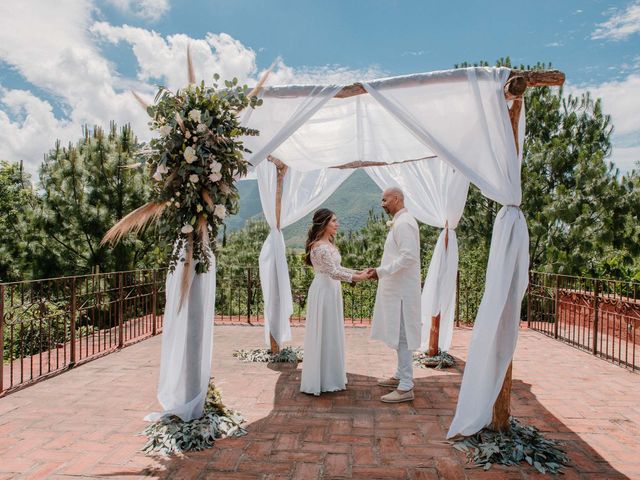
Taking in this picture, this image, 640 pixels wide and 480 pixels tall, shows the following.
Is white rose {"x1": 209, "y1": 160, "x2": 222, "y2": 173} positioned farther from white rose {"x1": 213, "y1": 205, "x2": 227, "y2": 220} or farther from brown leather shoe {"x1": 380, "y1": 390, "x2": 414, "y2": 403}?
brown leather shoe {"x1": 380, "y1": 390, "x2": 414, "y2": 403}

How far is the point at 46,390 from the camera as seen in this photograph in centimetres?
446

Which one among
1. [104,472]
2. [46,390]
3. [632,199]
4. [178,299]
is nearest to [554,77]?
[178,299]

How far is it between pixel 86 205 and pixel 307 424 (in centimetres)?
863

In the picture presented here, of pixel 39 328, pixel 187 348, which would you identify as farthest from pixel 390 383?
pixel 39 328

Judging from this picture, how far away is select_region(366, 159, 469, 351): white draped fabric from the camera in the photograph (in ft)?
18.4

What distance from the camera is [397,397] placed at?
422 cm

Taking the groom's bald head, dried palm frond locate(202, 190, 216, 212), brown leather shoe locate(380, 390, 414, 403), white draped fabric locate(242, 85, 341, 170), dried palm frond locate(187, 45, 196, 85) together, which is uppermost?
dried palm frond locate(187, 45, 196, 85)

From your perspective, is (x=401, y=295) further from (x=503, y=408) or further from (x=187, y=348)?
(x=187, y=348)

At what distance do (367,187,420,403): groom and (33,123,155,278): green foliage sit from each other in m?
7.73

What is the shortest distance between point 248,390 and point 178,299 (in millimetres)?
1474

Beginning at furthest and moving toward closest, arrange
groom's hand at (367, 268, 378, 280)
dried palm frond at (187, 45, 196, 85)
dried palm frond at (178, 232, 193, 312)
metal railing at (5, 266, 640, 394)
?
metal railing at (5, 266, 640, 394) → groom's hand at (367, 268, 378, 280) → dried palm frond at (187, 45, 196, 85) → dried palm frond at (178, 232, 193, 312)

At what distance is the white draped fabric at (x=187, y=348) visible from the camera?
137 inches

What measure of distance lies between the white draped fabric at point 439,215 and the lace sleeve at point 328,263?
5.48ft


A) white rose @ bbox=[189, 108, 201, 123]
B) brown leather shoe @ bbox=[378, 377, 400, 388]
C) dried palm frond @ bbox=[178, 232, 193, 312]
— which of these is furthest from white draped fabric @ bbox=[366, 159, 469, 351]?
white rose @ bbox=[189, 108, 201, 123]
